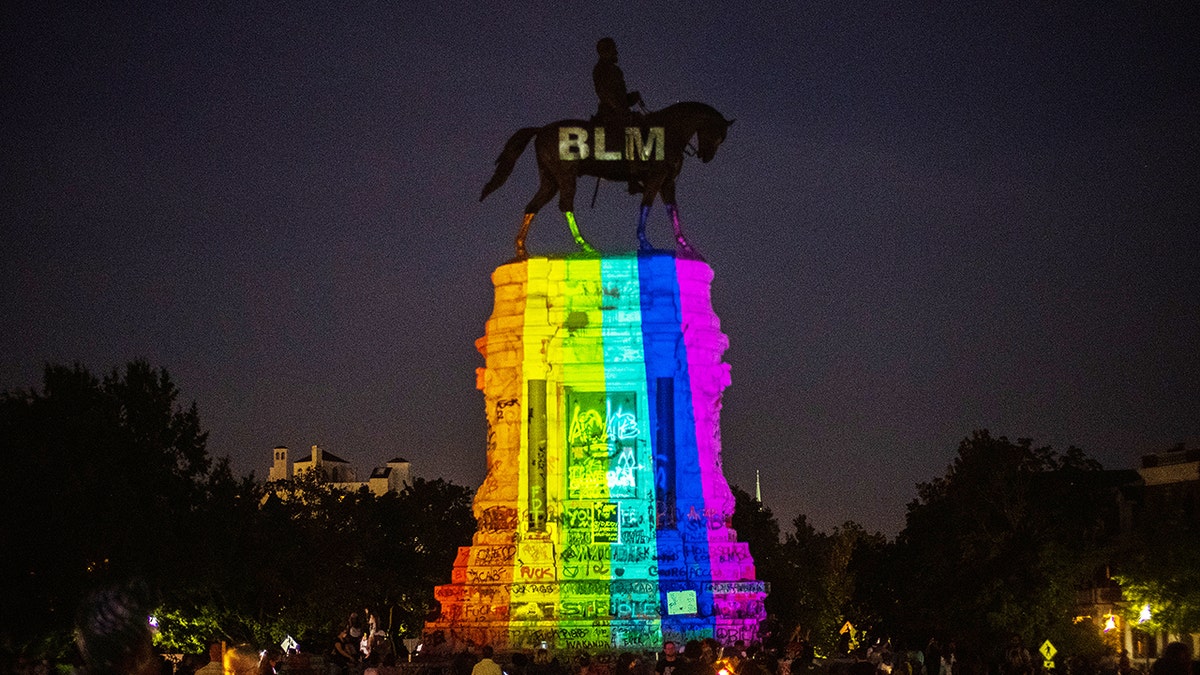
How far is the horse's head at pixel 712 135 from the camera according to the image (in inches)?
2098

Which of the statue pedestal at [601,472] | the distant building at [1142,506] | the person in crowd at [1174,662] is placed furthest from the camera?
the distant building at [1142,506]

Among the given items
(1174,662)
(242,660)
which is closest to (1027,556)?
(1174,662)

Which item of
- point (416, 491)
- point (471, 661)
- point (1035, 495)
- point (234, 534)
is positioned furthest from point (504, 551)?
point (416, 491)

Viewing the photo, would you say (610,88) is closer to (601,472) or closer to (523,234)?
(523,234)

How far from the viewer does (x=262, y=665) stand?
1839cm

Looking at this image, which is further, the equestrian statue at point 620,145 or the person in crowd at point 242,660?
the equestrian statue at point 620,145

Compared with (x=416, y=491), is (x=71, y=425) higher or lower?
lower

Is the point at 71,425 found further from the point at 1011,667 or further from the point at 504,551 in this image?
the point at 1011,667

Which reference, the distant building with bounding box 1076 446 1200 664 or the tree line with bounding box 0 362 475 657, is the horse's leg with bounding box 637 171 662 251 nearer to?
the tree line with bounding box 0 362 475 657

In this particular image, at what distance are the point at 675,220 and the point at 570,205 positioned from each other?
3.38 meters

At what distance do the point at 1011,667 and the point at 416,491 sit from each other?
220ft

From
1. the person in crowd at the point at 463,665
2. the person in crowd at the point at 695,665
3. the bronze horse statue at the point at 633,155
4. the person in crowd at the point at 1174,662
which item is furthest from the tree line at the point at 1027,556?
the person in crowd at the point at 1174,662

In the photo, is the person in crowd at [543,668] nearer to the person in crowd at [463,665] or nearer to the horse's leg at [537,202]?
the person in crowd at [463,665]

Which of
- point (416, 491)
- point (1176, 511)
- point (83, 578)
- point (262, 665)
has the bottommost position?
point (262, 665)
